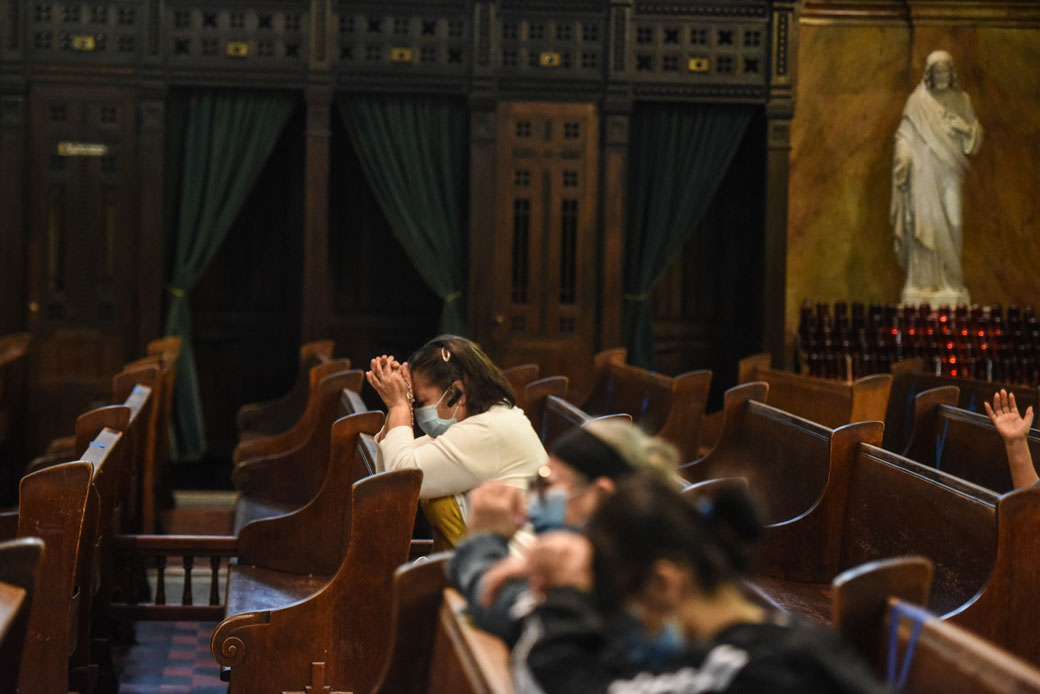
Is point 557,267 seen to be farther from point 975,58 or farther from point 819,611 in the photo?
point 819,611

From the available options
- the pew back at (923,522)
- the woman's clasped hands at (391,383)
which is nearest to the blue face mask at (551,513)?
the pew back at (923,522)

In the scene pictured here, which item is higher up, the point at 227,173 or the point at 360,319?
the point at 227,173

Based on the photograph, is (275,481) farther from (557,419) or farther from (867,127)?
(867,127)

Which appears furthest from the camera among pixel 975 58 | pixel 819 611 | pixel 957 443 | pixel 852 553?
pixel 975 58

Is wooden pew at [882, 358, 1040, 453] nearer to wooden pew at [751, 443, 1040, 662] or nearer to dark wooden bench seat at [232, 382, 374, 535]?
wooden pew at [751, 443, 1040, 662]

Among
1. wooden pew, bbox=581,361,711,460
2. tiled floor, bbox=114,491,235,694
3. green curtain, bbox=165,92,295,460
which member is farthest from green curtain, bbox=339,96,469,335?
tiled floor, bbox=114,491,235,694

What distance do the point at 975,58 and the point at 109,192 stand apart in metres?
6.67

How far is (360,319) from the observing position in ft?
30.5

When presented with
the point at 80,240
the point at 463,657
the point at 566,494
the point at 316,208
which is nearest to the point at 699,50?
the point at 316,208

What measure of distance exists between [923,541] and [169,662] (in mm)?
2966

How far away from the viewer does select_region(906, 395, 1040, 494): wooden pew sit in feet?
14.2

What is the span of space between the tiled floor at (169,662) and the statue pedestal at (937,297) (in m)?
6.13

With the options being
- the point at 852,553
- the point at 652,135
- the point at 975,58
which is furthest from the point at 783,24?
the point at 852,553

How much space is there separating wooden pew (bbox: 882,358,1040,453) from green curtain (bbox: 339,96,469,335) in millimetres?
3068
